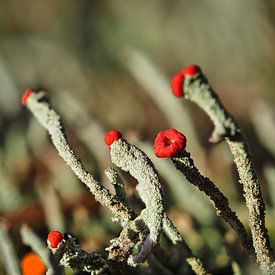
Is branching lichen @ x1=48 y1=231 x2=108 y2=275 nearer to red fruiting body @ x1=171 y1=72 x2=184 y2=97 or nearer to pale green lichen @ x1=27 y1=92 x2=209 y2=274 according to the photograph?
pale green lichen @ x1=27 y1=92 x2=209 y2=274

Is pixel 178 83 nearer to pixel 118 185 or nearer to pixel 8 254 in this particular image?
pixel 118 185

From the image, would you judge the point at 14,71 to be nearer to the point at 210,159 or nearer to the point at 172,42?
the point at 172,42

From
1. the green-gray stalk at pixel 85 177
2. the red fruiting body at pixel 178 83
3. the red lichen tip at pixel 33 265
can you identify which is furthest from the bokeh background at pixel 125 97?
the red fruiting body at pixel 178 83

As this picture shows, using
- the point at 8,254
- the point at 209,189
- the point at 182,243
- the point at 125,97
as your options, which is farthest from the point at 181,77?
the point at 125,97

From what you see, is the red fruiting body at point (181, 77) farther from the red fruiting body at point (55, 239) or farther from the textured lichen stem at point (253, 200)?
the red fruiting body at point (55, 239)

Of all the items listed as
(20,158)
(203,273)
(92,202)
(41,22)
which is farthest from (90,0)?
(203,273)

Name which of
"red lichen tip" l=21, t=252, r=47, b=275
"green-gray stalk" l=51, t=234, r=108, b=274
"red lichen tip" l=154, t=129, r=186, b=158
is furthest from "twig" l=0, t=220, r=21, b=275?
"red lichen tip" l=154, t=129, r=186, b=158
